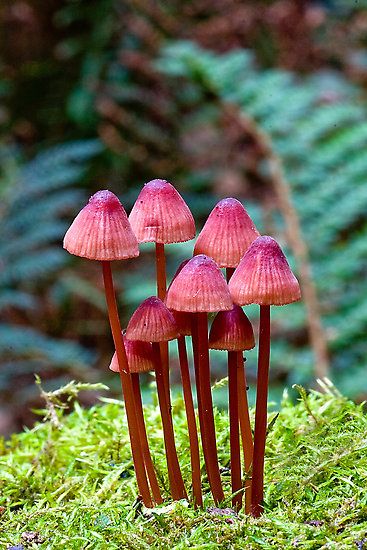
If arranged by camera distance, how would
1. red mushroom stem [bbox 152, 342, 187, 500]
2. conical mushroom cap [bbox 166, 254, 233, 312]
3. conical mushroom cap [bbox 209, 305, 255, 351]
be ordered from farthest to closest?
1. red mushroom stem [bbox 152, 342, 187, 500]
2. conical mushroom cap [bbox 209, 305, 255, 351]
3. conical mushroom cap [bbox 166, 254, 233, 312]

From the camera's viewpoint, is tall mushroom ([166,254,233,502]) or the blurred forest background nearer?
tall mushroom ([166,254,233,502])

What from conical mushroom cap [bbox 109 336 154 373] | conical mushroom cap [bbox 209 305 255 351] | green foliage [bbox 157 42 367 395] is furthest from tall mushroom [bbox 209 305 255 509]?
green foliage [bbox 157 42 367 395]

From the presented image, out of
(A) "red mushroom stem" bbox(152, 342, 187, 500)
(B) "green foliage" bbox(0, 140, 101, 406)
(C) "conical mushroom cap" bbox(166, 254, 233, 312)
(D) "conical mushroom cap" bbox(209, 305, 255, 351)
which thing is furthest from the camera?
(B) "green foliage" bbox(0, 140, 101, 406)

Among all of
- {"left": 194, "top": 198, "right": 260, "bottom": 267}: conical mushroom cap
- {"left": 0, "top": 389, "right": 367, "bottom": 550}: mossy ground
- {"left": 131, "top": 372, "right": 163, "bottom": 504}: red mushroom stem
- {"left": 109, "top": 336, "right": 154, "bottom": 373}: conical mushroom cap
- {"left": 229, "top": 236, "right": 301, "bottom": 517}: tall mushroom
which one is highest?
{"left": 194, "top": 198, "right": 260, "bottom": 267}: conical mushroom cap

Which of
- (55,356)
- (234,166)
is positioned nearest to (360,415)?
(55,356)

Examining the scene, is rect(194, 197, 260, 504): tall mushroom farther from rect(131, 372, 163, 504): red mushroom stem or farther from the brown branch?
the brown branch

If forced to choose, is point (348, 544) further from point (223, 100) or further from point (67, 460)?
point (223, 100)

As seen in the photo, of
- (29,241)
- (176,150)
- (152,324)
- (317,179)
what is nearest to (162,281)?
(152,324)
